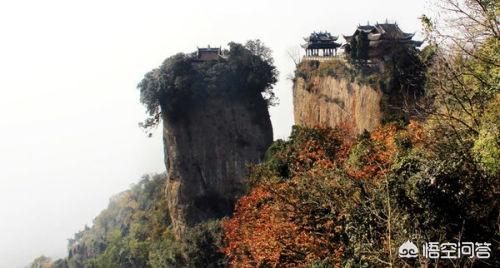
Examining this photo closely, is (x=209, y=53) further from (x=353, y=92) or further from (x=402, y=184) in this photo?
(x=402, y=184)

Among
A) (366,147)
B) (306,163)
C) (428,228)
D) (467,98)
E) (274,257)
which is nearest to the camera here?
(428,228)

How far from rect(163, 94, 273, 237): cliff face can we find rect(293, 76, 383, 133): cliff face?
22.5 feet

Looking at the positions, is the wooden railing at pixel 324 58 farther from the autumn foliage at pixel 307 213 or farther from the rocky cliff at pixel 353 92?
the autumn foliage at pixel 307 213

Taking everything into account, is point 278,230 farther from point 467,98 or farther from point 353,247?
point 467,98

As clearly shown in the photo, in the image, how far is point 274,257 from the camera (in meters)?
18.9

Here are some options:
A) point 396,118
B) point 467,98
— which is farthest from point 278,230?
point 396,118

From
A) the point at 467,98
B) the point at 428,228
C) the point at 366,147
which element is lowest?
the point at 428,228

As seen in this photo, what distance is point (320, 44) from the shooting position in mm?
48312

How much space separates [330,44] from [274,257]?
33.0 m

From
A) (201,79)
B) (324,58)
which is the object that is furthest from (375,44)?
(201,79)

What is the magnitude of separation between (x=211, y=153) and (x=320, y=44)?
1550 cm

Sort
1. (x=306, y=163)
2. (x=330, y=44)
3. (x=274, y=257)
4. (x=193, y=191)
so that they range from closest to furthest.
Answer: (x=274, y=257), (x=306, y=163), (x=330, y=44), (x=193, y=191)

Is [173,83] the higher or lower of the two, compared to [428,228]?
higher

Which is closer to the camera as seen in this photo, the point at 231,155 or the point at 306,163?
the point at 306,163
